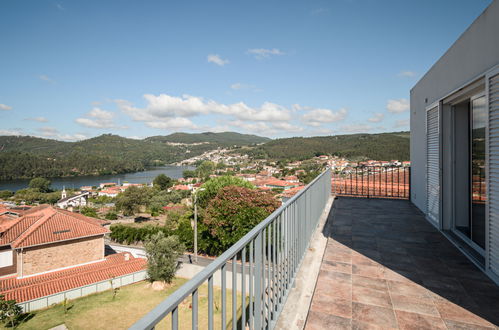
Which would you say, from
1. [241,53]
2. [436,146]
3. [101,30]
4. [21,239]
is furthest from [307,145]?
[436,146]

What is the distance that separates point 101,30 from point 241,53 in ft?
40.2

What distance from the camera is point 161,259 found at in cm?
1530

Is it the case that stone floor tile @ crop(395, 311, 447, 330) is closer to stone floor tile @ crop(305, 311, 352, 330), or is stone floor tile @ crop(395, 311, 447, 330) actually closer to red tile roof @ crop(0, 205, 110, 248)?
stone floor tile @ crop(305, 311, 352, 330)

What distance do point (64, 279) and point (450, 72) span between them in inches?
820

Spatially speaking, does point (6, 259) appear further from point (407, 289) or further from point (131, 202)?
point (407, 289)

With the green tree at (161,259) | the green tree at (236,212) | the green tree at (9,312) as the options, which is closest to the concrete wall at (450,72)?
the green tree at (236,212)

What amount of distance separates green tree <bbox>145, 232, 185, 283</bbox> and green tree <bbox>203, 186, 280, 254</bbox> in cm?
270

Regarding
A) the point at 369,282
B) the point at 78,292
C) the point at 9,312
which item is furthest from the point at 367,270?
the point at 78,292

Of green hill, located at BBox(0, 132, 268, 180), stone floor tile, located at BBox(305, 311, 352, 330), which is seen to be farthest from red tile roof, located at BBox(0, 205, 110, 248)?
green hill, located at BBox(0, 132, 268, 180)

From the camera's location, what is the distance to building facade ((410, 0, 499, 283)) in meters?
2.85

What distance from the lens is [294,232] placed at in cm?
254

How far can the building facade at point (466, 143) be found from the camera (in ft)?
9.34

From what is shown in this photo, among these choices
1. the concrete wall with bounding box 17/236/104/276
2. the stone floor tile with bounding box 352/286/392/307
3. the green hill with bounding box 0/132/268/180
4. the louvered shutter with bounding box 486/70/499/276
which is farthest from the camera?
the green hill with bounding box 0/132/268/180

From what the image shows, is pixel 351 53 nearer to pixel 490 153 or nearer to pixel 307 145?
pixel 490 153
